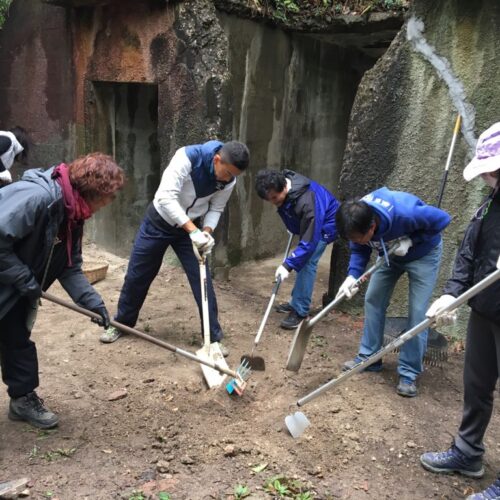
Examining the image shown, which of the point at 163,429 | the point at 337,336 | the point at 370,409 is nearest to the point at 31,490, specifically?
the point at 163,429

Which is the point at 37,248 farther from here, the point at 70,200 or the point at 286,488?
the point at 286,488

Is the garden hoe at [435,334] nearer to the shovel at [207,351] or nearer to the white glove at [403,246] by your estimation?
the white glove at [403,246]

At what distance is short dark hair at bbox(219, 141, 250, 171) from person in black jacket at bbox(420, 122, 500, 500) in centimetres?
159

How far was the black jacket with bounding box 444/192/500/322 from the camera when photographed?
99.7 inches

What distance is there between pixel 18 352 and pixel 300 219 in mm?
2534

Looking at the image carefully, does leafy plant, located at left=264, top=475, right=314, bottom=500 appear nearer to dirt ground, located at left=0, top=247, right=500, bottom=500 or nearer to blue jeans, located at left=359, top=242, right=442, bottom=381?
dirt ground, located at left=0, top=247, right=500, bottom=500

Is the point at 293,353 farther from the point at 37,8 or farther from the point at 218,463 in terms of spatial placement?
the point at 37,8

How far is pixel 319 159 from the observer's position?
8242 millimetres

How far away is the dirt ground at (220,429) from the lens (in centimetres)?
281

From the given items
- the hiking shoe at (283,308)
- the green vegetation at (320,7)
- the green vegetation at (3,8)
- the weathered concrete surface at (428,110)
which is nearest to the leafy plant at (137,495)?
the hiking shoe at (283,308)

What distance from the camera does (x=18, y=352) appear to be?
2961mm

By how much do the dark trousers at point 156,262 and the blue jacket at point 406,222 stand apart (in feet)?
4.51

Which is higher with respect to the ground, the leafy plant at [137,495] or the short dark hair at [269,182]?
the short dark hair at [269,182]

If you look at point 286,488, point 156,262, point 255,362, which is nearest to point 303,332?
point 255,362
